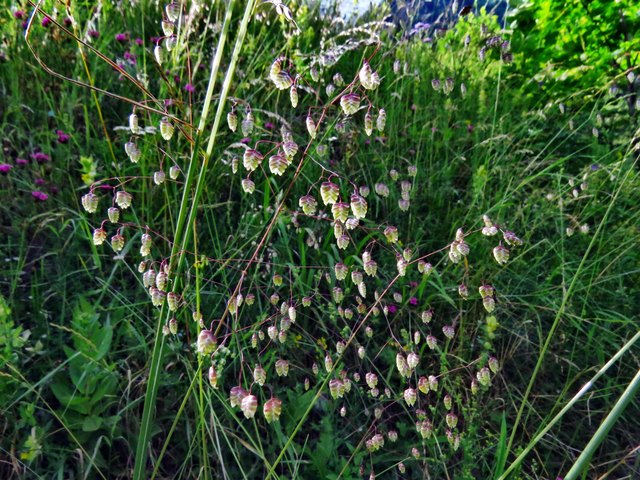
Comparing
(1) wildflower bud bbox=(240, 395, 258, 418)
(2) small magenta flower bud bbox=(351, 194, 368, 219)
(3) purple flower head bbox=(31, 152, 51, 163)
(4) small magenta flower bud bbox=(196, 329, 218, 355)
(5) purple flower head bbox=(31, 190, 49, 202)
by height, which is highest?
(2) small magenta flower bud bbox=(351, 194, 368, 219)

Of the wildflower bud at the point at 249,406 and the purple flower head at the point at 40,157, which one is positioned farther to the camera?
the purple flower head at the point at 40,157

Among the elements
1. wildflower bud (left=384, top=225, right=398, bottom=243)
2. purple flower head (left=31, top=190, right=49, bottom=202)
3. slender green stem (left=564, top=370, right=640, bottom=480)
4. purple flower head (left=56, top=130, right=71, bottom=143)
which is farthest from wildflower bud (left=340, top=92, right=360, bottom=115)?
purple flower head (left=56, top=130, right=71, bottom=143)

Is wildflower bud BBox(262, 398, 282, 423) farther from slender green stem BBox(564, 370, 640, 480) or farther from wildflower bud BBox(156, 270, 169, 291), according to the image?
slender green stem BBox(564, 370, 640, 480)

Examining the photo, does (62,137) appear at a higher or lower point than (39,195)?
higher

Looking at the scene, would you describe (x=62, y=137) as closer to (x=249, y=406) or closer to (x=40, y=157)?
(x=40, y=157)

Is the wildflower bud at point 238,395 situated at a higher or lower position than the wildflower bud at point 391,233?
lower

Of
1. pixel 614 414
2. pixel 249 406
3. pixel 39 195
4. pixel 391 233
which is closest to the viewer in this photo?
pixel 614 414

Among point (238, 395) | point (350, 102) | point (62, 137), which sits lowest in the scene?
point (62, 137)

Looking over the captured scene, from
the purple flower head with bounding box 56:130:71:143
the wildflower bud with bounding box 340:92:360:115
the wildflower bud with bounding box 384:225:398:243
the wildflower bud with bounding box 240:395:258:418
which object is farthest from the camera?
the purple flower head with bounding box 56:130:71:143

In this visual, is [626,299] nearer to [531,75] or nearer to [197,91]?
[531,75]

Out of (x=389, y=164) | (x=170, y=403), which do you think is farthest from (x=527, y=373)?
(x=170, y=403)

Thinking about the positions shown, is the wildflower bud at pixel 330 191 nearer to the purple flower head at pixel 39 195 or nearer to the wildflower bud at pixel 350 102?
the wildflower bud at pixel 350 102

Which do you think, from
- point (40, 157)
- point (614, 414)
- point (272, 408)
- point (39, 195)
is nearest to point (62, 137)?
point (40, 157)

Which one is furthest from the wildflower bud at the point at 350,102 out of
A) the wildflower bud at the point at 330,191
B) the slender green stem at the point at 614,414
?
the slender green stem at the point at 614,414
